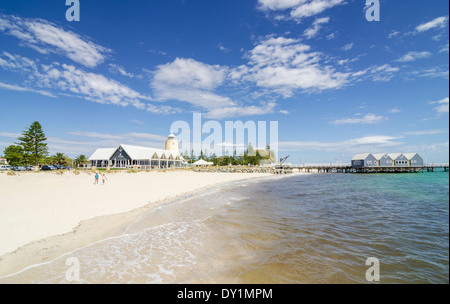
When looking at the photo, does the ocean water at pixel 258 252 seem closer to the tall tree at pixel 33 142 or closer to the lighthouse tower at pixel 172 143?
the tall tree at pixel 33 142

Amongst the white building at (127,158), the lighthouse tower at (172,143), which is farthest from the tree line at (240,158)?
the white building at (127,158)

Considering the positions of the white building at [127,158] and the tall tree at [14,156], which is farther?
the white building at [127,158]

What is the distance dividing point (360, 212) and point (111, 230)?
13492mm

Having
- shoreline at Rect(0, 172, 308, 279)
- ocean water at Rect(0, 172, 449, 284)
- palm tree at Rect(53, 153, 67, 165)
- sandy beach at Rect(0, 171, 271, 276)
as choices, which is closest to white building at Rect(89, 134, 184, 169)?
palm tree at Rect(53, 153, 67, 165)

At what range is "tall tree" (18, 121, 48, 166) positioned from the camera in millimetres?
44031

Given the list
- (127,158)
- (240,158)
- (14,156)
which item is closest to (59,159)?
(14,156)

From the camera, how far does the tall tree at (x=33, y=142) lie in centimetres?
4403

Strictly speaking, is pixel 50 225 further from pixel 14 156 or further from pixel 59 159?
pixel 59 159

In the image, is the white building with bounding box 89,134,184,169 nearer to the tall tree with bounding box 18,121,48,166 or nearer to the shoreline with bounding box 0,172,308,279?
the tall tree with bounding box 18,121,48,166
